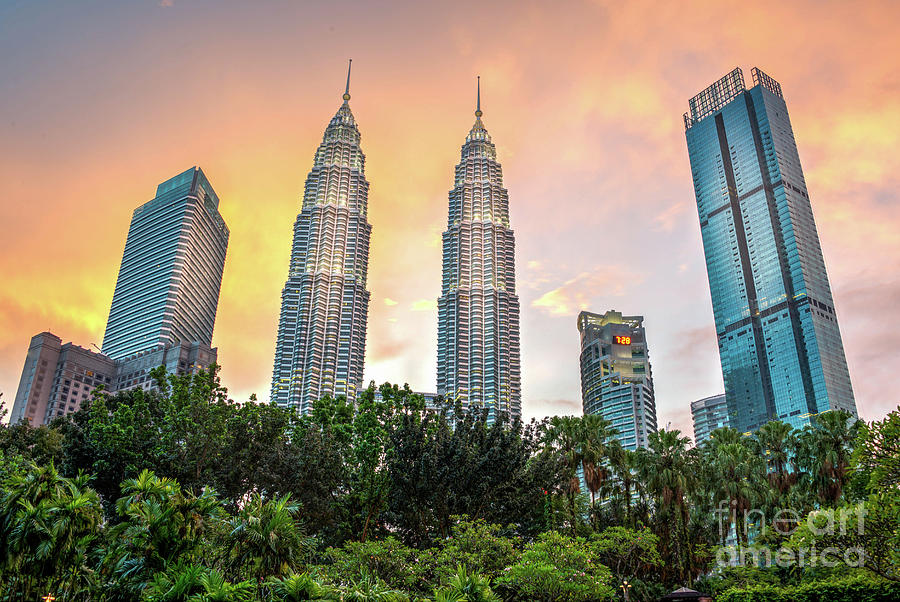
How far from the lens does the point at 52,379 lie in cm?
17638

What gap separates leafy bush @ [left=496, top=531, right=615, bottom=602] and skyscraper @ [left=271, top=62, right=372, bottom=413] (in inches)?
5423

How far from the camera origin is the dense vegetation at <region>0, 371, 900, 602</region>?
2041cm

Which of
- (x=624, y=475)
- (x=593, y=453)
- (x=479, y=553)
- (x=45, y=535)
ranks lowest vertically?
(x=479, y=553)

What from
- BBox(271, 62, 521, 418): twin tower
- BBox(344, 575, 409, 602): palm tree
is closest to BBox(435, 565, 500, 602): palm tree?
BBox(344, 575, 409, 602): palm tree

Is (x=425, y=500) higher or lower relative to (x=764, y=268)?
lower

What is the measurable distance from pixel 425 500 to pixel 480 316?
146537mm

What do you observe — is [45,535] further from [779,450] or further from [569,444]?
[779,450]

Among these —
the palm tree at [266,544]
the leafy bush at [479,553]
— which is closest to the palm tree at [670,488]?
the leafy bush at [479,553]

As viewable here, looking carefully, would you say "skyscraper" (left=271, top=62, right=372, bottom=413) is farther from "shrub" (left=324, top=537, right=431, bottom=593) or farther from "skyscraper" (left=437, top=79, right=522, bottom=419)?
"shrub" (left=324, top=537, right=431, bottom=593)

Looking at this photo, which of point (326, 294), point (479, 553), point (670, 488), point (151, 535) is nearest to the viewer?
point (151, 535)

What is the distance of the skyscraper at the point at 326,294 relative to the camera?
164 m

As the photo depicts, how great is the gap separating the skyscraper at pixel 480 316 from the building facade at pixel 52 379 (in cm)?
10441

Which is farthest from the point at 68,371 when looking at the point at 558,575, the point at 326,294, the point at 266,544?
the point at 558,575

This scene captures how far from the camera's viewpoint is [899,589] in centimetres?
2123
